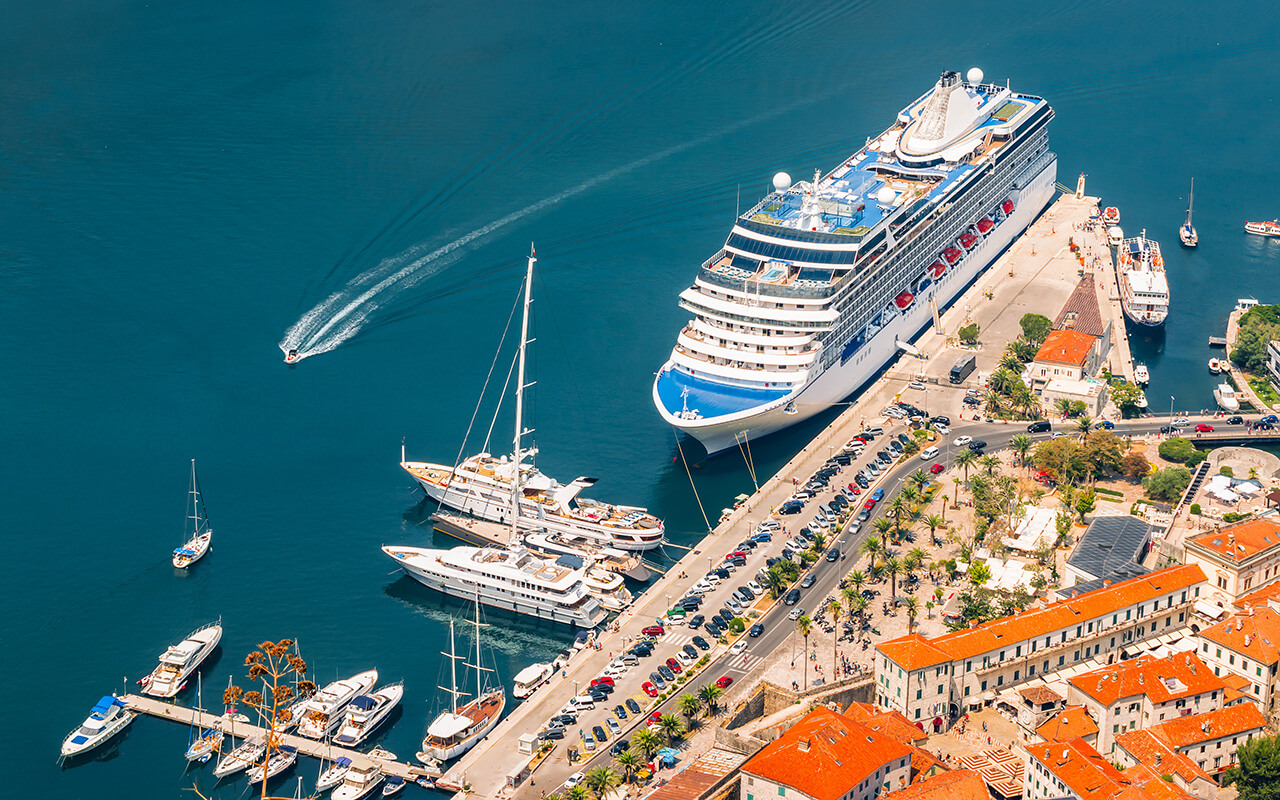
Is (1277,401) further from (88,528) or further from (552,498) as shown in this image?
(88,528)

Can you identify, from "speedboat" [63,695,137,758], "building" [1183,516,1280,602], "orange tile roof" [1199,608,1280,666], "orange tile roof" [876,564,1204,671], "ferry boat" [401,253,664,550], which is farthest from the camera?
"ferry boat" [401,253,664,550]

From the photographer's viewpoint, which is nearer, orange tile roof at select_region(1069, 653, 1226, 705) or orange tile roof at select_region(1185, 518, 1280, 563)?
orange tile roof at select_region(1069, 653, 1226, 705)

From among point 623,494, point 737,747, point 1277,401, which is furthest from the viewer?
point 1277,401

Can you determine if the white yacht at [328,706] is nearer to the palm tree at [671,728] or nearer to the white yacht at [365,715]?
the white yacht at [365,715]

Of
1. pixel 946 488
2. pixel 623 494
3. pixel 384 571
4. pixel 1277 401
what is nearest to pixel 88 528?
pixel 384 571

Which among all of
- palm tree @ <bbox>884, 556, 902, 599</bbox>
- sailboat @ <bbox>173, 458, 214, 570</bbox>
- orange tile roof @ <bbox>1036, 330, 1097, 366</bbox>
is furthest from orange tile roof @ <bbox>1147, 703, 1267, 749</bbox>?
sailboat @ <bbox>173, 458, 214, 570</bbox>

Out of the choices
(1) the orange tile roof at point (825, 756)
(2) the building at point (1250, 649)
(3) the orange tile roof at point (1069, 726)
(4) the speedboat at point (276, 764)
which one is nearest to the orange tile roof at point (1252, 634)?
(2) the building at point (1250, 649)

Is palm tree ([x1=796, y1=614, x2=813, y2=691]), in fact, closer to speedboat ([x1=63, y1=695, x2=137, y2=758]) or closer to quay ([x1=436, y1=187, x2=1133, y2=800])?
quay ([x1=436, y1=187, x2=1133, y2=800])
